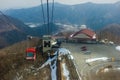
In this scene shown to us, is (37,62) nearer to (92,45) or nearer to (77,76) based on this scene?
(77,76)

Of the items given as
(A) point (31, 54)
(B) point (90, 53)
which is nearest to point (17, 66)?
(A) point (31, 54)

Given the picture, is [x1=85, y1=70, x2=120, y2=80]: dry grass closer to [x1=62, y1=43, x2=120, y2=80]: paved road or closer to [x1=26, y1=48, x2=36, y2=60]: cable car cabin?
[x1=62, y1=43, x2=120, y2=80]: paved road

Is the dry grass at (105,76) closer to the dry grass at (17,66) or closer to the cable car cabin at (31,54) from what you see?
the dry grass at (17,66)

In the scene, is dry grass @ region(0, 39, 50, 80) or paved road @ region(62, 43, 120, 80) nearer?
dry grass @ region(0, 39, 50, 80)

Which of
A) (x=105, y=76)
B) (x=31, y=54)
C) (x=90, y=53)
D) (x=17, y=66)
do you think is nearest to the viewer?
(x=105, y=76)

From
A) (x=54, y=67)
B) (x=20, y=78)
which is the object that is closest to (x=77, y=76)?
(x=54, y=67)

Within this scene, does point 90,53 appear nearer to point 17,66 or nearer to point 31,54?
point 31,54

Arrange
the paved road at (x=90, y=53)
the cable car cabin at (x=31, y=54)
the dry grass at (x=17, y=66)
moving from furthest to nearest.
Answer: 1. the cable car cabin at (x=31, y=54)
2. the paved road at (x=90, y=53)
3. the dry grass at (x=17, y=66)

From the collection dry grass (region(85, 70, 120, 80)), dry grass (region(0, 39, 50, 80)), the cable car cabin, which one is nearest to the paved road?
dry grass (region(85, 70, 120, 80))

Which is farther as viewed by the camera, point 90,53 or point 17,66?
point 90,53

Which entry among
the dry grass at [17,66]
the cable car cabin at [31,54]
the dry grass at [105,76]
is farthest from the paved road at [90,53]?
the cable car cabin at [31,54]
